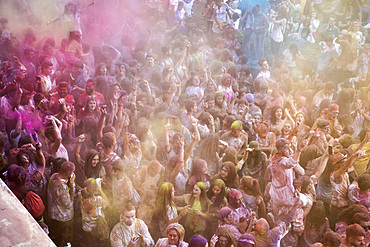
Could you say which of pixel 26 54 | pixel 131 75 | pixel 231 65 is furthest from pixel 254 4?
pixel 26 54

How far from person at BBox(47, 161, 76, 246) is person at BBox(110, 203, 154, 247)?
680mm

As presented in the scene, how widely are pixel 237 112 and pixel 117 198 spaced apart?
3.40 meters

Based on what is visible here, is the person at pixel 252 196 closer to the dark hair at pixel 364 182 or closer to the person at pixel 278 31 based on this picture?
the dark hair at pixel 364 182

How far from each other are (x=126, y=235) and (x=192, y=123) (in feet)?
8.22

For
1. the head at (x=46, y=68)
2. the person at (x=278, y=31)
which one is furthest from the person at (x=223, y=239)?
the person at (x=278, y=31)

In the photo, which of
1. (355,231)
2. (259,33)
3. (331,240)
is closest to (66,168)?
(331,240)

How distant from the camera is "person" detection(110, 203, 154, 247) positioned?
585 cm

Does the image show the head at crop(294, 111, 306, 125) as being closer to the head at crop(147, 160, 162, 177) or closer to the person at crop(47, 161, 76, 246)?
the head at crop(147, 160, 162, 177)

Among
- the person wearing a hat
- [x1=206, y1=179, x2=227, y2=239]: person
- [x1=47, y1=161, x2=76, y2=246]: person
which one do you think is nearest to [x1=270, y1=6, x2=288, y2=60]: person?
[x1=206, y1=179, x2=227, y2=239]: person

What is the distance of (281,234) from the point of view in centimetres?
672

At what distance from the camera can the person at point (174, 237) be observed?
585cm

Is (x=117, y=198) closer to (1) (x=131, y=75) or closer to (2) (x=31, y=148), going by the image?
(2) (x=31, y=148)

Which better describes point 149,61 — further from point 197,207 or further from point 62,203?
point 62,203

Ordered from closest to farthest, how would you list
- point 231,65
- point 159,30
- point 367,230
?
point 367,230, point 159,30, point 231,65
